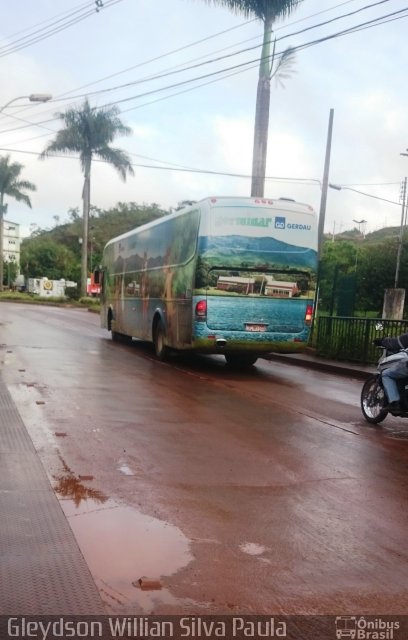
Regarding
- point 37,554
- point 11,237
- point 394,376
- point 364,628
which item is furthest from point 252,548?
point 11,237

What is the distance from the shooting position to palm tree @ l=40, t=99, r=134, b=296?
42219 millimetres

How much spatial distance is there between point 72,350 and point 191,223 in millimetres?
5017

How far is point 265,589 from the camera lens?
11.7 ft

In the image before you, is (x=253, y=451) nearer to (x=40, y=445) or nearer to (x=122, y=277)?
(x=40, y=445)

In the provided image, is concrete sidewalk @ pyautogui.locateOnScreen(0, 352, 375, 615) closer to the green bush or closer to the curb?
the curb

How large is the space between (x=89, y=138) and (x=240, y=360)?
31.7 meters

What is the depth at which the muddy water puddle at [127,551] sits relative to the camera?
11.2ft

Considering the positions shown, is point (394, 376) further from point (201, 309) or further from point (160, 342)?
point (160, 342)

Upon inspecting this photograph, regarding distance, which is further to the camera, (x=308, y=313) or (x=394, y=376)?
(x=308, y=313)

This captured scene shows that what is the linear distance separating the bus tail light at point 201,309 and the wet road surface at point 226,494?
2.34 metres

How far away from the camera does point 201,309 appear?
12.5 m

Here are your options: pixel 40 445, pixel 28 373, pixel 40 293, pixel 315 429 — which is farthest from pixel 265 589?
pixel 40 293

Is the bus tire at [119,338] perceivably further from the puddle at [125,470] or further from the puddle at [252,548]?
the puddle at [252,548]

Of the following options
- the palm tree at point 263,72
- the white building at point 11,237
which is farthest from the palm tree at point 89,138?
the white building at point 11,237
